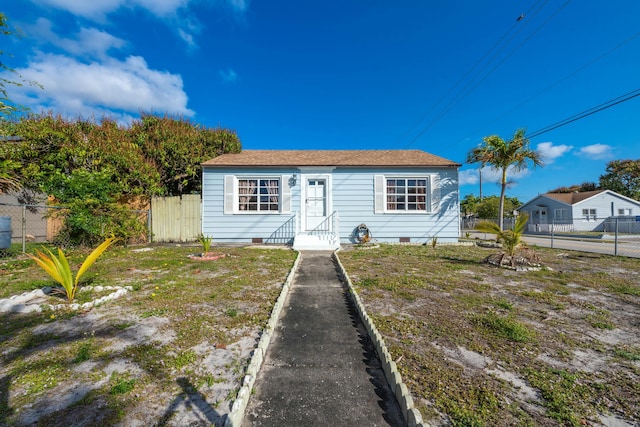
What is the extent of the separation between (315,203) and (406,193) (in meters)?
4.08

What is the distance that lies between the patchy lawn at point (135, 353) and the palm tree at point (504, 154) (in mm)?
13198

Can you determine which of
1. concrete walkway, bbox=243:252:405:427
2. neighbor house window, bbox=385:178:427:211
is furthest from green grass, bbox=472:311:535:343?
neighbor house window, bbox=385:178:427:211

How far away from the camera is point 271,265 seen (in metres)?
6.68

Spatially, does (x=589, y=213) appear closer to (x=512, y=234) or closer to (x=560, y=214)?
(x=560, y=214)

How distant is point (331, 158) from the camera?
1168cm

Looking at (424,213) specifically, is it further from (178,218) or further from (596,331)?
(178,218)

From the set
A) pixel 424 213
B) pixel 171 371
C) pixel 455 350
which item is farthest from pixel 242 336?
pixel 424 213

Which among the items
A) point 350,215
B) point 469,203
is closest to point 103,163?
point 350,215

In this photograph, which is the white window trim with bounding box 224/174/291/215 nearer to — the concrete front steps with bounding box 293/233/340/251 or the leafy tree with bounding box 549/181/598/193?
the concrete front steps with bounding box 293/233/340/251

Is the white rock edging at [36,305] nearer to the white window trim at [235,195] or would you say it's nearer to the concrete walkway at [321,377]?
the concrete walkway at [321,377]

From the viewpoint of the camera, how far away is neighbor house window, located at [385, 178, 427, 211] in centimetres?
1123

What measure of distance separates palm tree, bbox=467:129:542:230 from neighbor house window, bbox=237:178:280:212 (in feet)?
35.3

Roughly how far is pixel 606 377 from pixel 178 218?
1285 centimetres

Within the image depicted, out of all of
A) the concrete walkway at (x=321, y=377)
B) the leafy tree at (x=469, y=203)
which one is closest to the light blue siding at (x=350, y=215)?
the concrete walkway at (x=321, y=377)
